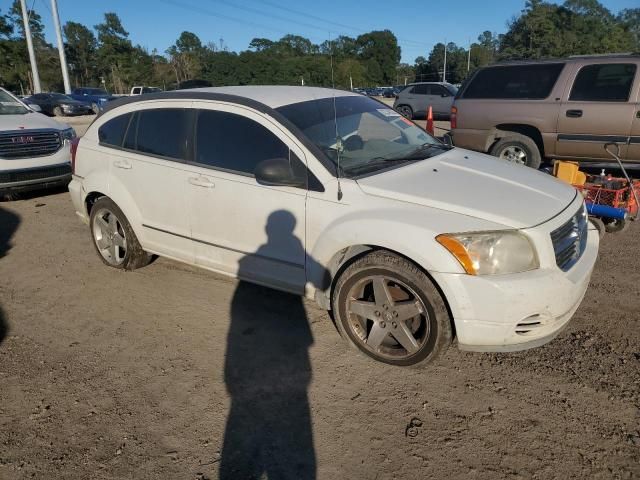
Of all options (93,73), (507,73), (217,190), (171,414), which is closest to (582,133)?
(507,73)

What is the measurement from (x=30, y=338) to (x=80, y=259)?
5.56 feet

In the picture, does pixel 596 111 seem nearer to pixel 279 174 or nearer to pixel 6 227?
pixel 279 174

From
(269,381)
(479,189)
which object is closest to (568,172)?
(479,189)

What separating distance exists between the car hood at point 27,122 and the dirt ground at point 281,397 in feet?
14.1

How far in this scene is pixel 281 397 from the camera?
2.84 m

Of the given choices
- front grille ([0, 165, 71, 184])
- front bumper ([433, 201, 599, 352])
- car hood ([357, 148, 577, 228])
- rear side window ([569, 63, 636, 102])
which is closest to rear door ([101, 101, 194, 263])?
car hood ([357, 148, 577, 228])

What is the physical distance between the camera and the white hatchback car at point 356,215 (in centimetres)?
268

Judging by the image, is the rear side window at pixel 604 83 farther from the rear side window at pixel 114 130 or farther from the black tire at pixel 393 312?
the rear side window at pixel 114 130

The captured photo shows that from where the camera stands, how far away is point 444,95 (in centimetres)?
1981

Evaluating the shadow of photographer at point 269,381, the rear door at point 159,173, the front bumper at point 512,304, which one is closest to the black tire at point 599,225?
the front bumper at point 512,304

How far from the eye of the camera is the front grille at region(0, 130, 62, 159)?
23.2 feet

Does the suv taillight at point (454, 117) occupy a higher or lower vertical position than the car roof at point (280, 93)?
lower

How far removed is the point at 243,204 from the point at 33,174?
218 inches

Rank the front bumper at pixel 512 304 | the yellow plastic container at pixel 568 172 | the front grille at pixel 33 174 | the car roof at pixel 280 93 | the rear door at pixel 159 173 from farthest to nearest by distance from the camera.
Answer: the front grille at pixel 33 174 → the yellow plastic container at pixel 568 172 → the rear door at pixel 159 173 → the car roof at pixel 280 93 → the front bumper at pixel 512 304
